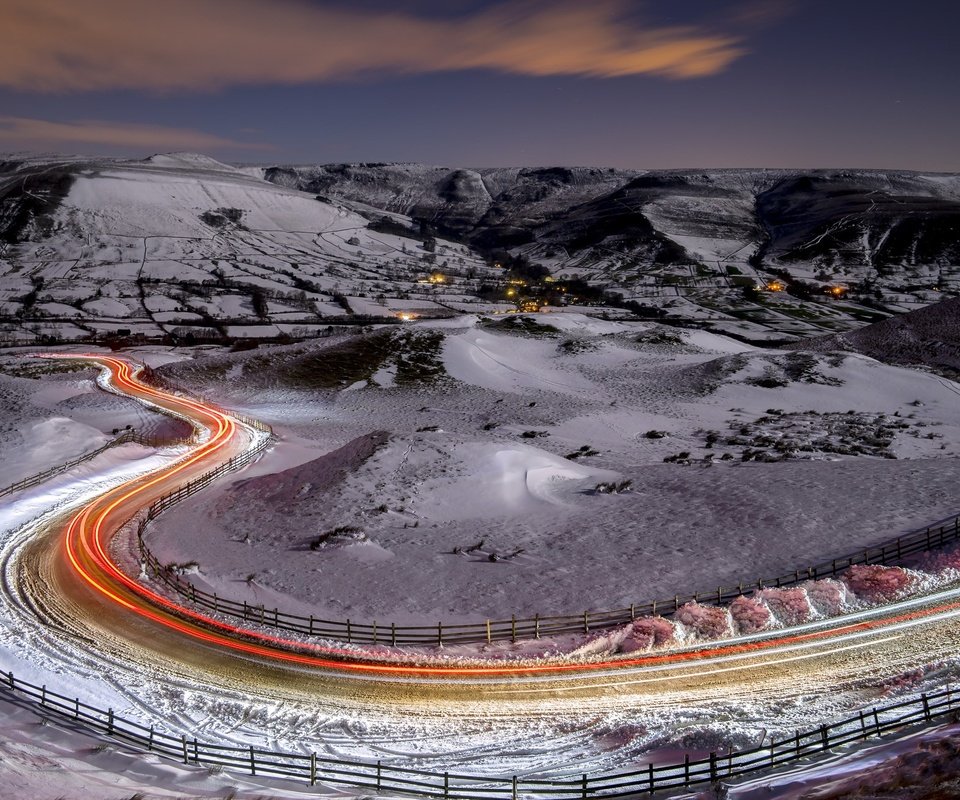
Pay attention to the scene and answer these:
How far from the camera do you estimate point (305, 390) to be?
77438mm

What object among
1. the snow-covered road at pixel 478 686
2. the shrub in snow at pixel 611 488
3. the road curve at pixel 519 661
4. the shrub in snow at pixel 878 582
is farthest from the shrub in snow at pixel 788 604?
the shrub in snow at pixel 611 488

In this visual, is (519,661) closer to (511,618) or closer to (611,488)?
(511,618)

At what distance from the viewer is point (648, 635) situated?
79.6 ft

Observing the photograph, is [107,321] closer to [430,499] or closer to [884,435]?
[430,499]

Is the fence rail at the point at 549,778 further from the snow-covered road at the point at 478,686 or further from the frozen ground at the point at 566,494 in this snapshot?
the frozen ground at the point at 566,494

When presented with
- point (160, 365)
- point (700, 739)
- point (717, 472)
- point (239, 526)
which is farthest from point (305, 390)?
point (700, 739)

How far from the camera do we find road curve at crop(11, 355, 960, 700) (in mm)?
21719

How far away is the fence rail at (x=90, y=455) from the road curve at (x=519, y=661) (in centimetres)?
1711

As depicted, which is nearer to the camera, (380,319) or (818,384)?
(818,384)

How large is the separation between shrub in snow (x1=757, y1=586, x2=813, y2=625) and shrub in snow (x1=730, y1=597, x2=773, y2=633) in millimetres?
369

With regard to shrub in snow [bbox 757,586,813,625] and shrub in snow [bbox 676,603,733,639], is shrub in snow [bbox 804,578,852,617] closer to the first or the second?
shrub in snow [bbox 757,586,813,625]

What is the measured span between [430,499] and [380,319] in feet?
318

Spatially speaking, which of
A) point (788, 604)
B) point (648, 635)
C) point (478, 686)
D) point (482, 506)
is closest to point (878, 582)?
point (788, 604)

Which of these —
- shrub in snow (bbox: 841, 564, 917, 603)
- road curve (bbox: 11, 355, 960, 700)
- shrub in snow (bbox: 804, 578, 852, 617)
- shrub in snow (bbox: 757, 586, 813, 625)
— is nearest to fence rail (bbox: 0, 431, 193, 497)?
road curve (bbox: 11, 355, 960, 700)
